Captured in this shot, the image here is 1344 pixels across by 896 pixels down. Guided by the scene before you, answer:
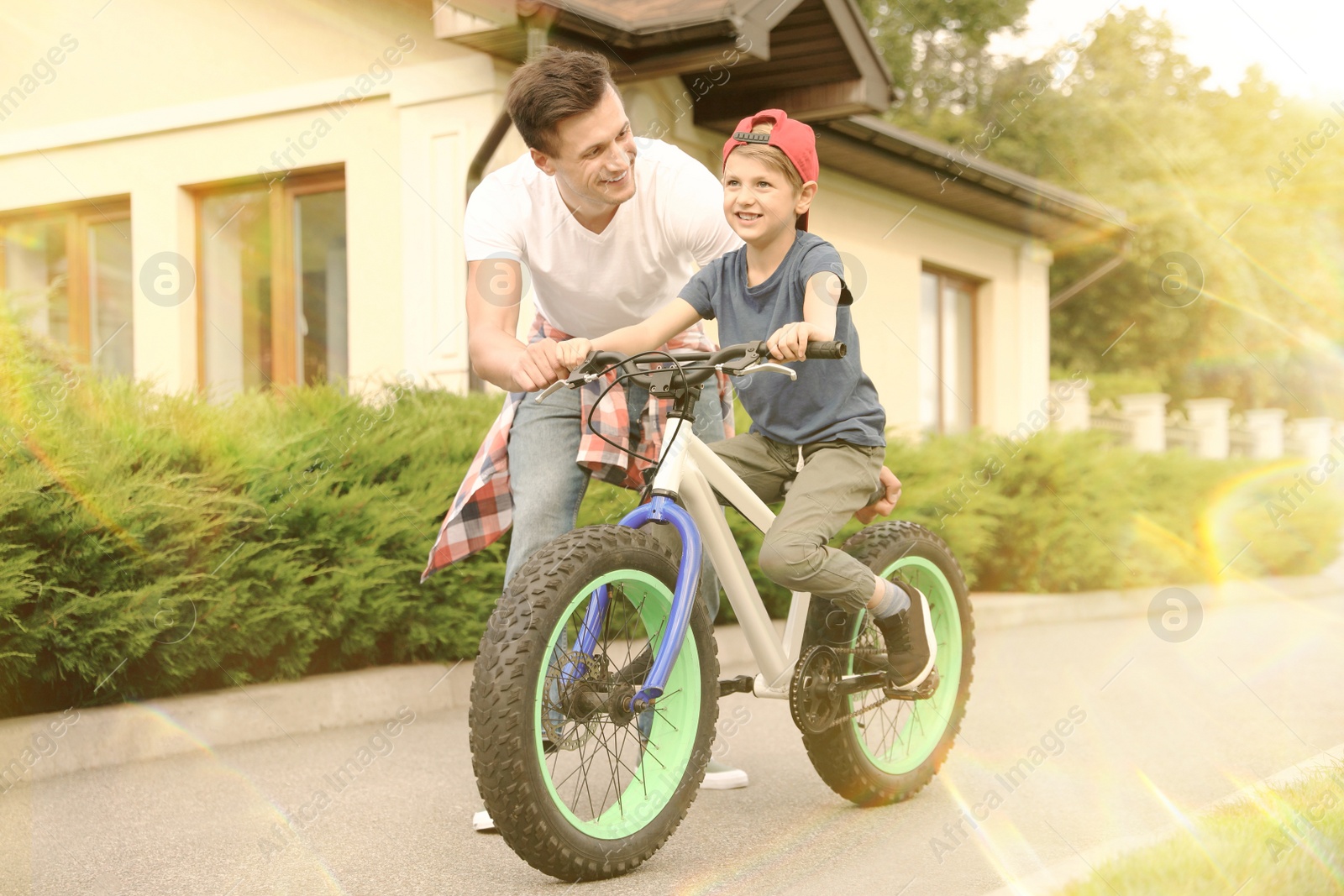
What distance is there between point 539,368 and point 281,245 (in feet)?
28.5

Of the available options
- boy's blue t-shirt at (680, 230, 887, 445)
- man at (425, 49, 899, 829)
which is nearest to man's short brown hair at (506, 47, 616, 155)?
man at (425, 49, 899, 829)

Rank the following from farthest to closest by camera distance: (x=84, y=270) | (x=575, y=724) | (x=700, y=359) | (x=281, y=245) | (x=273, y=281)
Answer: (x=84, y=270)
(x=273, y=281)
(x=281, y=245)
(x=700, y=359)
(x=575, y=724)

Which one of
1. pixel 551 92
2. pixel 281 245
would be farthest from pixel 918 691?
pixel 281 245

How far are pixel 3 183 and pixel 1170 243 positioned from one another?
3043cm

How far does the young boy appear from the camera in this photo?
11.3 feet

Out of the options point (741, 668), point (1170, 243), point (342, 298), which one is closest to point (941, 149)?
point (342, 298)

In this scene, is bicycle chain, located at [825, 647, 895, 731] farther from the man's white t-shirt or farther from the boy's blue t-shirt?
the man's white t-shirt

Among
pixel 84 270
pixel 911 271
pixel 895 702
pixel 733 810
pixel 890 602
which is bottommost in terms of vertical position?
pixel 733 810

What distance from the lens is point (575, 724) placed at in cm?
311

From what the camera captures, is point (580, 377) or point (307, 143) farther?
point (307, 143)

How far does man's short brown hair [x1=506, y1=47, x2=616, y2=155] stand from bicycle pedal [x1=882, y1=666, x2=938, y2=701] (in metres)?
1.89

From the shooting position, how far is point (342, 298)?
11258mm

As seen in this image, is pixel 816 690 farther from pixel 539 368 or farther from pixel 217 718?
pixel 217 718

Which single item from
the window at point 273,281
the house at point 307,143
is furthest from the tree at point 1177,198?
the window at point 273,281
